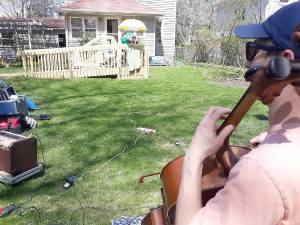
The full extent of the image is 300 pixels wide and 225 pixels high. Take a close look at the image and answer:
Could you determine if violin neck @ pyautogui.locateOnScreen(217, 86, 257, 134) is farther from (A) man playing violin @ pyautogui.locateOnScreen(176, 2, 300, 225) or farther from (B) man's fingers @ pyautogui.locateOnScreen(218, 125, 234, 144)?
(A) man playing violin @ pyautogui.locateOnScreen(176, 2, 300, 225)

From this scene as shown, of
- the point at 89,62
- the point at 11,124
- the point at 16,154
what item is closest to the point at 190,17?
the point at 89,62

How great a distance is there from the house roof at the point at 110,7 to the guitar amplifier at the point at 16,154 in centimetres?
1573

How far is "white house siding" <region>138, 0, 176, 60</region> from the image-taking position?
72.9 feet

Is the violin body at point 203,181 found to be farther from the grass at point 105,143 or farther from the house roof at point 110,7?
the house roof at point 110,7

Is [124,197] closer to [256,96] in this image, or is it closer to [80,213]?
[80,213]

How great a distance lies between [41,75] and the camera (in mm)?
12969

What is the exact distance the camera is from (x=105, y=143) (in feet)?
18.9

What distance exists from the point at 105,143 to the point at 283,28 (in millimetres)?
4840

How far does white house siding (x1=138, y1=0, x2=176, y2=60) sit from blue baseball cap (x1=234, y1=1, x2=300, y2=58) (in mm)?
21164

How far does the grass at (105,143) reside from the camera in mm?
3848

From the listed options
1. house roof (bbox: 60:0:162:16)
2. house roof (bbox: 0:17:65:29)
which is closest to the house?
house roof (bbox: 60:0:162:16)

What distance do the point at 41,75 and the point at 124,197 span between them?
992cm

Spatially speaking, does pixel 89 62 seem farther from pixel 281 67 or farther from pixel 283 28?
pixel 281 67

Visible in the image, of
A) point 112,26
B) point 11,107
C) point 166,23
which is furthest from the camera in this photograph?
point 166,23
